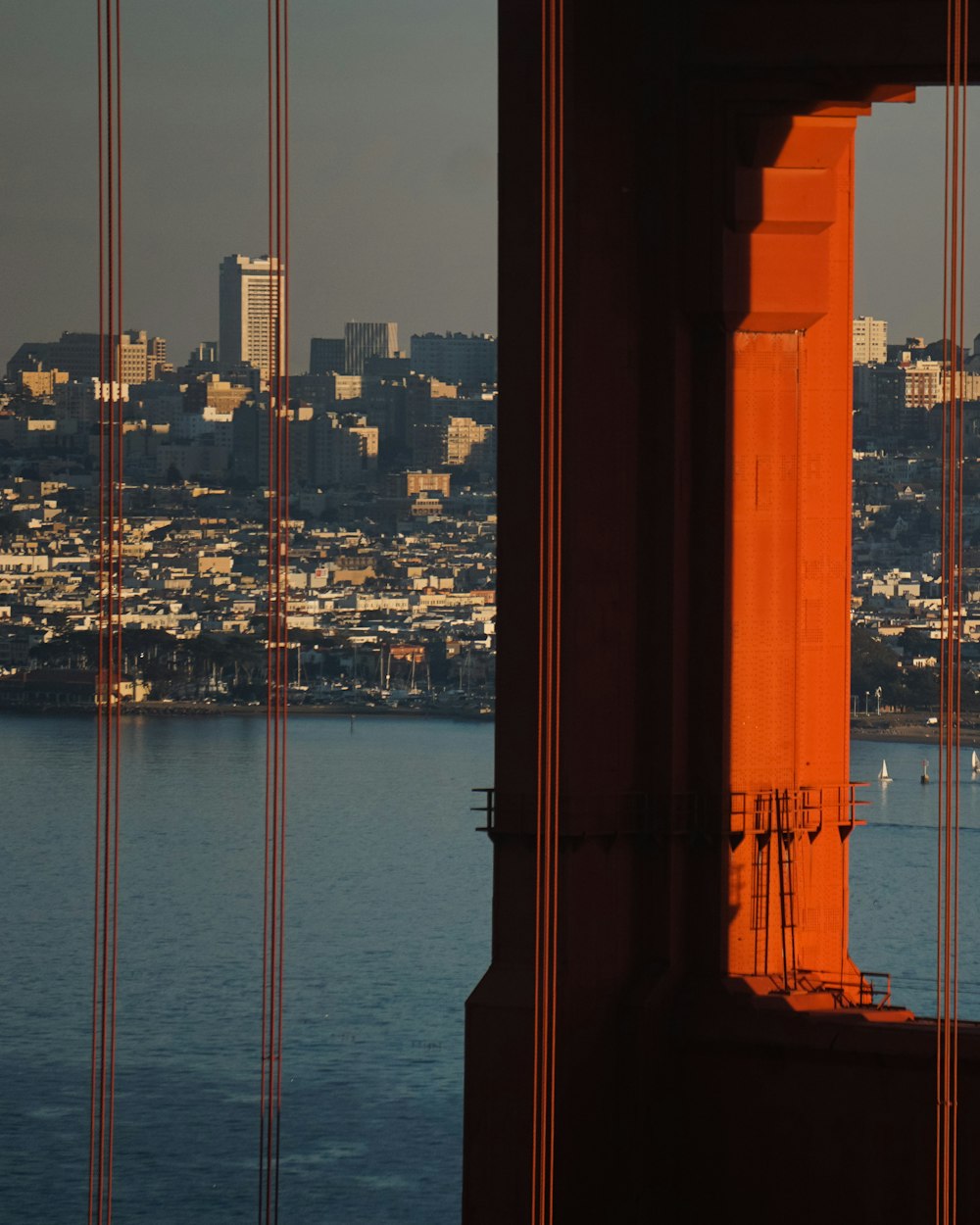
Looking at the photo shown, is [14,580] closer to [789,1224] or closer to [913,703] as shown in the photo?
[913,703]

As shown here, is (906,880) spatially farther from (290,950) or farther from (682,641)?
(682,641)

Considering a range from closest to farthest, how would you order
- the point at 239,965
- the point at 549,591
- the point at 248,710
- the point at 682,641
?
the point at 549,591
the point at 682,641
the point at 239,965
the point at 248,710

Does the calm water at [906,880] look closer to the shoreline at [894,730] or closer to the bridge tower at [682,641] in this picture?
the shoreline at [894,730]

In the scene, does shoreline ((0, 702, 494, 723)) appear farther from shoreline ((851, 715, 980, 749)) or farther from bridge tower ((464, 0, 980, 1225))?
bridge tower ((464, 0, 980, 1225))

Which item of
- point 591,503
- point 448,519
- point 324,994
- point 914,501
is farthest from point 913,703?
point 591,503

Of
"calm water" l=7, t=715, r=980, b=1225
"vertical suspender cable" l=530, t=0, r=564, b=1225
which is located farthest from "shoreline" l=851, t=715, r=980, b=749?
"vertical suspender cable" l=530, t=0, r=564, b=1225

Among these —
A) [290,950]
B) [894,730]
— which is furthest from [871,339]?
[290,950]
